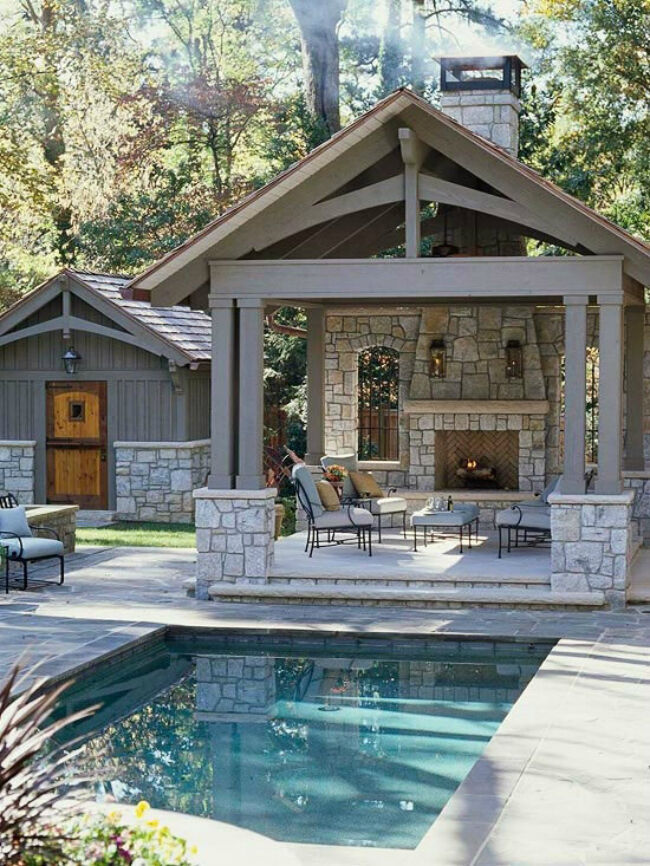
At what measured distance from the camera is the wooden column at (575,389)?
43.1 ft

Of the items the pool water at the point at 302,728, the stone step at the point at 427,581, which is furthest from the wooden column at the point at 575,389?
the pool water at the point at 302,728

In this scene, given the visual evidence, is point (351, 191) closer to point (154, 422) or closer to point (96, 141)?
point (154, 422)

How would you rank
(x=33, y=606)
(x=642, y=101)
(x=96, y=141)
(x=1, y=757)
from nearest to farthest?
(x=1, y=757), (x=33, y=606), (x=642, y=101), (x=96, y=141)

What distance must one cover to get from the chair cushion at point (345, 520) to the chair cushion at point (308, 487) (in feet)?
0.40

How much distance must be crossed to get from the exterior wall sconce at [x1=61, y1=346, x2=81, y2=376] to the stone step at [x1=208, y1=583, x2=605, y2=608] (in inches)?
345

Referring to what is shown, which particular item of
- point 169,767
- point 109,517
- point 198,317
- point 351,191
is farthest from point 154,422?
point 169,767

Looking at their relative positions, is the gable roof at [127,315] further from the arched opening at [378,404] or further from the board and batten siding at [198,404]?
the arched opening at [378,404]

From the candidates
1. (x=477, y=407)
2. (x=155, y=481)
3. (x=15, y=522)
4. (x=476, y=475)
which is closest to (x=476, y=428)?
(x=477, y=407)

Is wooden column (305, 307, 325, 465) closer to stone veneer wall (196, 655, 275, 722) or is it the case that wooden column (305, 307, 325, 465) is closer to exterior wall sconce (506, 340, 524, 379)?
exterior wall sconce (506, 340, 524, 379)

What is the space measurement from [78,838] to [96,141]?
83.5ft

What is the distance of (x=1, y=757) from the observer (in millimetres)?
4727

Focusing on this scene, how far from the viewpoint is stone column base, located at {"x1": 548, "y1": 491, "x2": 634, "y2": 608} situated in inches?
515

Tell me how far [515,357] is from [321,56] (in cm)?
1178

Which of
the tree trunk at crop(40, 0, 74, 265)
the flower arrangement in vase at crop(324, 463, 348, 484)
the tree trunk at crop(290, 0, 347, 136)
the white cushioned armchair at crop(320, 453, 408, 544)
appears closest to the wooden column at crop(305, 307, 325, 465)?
the white cushioned armchair at crop(320, 453, 408, 544)
